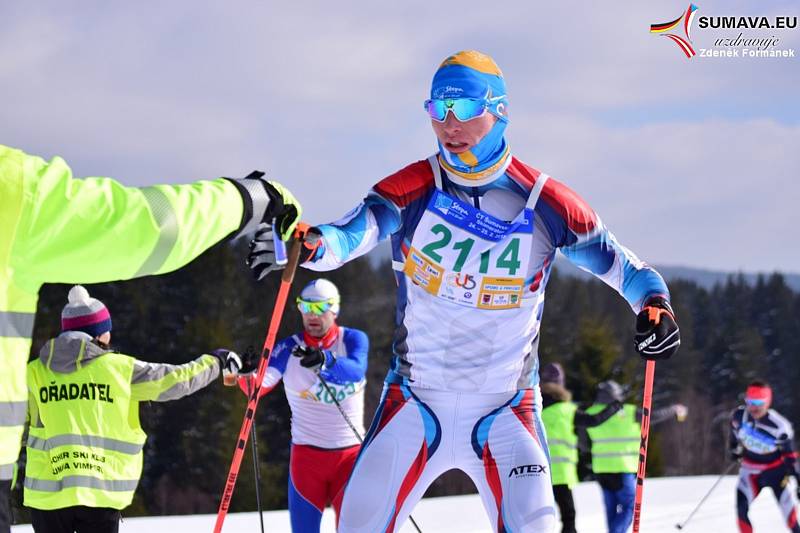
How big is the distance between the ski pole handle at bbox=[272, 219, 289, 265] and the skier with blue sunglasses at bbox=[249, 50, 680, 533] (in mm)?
300

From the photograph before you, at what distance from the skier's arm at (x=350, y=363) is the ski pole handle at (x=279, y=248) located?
3204mm

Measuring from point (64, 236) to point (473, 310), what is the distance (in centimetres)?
213

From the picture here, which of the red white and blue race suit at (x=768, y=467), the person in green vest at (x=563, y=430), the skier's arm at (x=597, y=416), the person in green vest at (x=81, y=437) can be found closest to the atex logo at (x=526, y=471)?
the person in green vest at (x=81, y=437)

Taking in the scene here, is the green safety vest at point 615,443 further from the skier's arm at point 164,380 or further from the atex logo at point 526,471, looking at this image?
the atex logo at point 526,471

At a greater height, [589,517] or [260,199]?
[260,199]

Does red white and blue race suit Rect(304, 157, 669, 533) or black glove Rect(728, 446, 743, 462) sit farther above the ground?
red white and blue race suit Rect(304, 157, 669, 533)

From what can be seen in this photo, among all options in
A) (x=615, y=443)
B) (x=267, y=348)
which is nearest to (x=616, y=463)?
(x=615, y=443)

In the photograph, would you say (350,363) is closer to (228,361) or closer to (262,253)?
(228,361)

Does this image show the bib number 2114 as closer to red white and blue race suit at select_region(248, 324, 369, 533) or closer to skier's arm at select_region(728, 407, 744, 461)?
red white and blue race suit at select_region(248, 324, 369, 533)

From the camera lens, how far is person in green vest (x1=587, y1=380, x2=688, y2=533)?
9.84 m

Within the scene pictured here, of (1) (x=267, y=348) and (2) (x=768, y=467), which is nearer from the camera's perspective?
(1) (x=267, y=348)

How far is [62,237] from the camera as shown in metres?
2.24

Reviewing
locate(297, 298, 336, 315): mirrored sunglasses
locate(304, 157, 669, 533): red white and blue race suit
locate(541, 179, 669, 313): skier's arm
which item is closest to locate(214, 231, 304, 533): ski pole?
locate(304, 157, 669, 533): red white and blue race suit

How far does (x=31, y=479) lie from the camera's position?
518 cm
